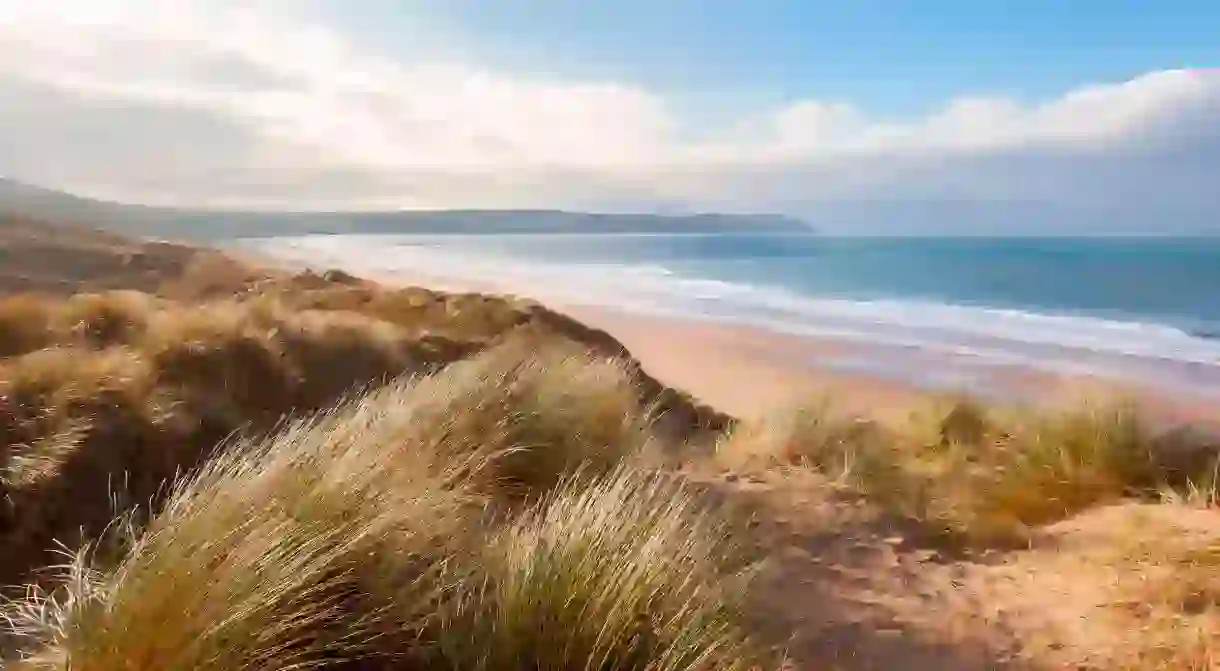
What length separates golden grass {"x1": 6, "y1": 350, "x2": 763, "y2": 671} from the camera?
234 cm

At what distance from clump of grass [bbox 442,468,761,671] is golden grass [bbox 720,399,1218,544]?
116 inches

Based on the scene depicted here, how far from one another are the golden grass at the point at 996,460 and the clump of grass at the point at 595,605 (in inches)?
116

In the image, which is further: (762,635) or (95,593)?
(762,635)

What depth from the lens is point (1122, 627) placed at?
3.74 meters

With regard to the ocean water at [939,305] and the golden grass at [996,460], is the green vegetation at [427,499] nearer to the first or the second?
the golden grass at [996,460]

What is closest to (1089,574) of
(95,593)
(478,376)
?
(478,376)

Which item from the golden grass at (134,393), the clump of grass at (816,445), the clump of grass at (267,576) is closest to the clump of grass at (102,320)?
the golden grass at (134,393)

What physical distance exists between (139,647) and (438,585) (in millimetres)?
972

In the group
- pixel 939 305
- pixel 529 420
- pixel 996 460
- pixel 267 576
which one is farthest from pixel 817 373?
pixel 939 305

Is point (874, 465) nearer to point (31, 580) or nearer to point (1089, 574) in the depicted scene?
point (1089, 574)

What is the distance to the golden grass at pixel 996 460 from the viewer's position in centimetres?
577

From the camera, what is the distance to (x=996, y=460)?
Result: 700 cm

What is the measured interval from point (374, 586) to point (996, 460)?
5.71 meters

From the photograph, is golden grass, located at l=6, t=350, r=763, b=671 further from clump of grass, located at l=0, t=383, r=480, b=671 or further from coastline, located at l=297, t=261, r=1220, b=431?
coastline, located at l=297, t=261, r=1220, b=431
